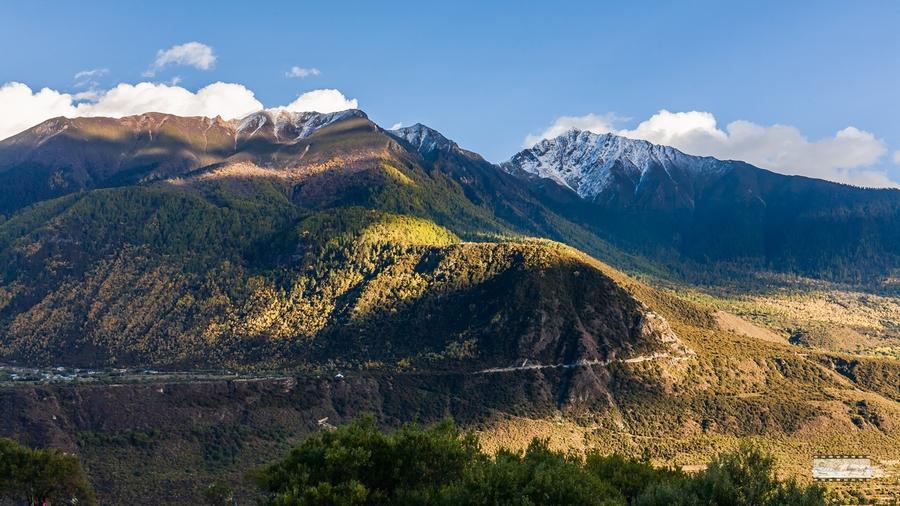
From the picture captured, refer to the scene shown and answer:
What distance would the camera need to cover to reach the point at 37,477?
8481 cm

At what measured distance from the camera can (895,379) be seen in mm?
180250

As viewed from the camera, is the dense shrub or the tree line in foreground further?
the tree line in foreground

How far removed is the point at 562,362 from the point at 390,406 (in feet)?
130

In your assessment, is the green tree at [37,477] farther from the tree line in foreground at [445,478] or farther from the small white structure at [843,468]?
the small white structure at [843,468]

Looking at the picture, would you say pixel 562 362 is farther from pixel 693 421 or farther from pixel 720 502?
pixel 720 502

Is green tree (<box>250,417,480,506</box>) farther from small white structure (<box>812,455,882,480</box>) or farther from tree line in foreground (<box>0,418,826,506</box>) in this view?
small white structure (<box>812,455,882,480</box>)

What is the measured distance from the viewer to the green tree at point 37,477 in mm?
83938

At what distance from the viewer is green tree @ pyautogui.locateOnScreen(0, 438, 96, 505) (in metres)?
83.9

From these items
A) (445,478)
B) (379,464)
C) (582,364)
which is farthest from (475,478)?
(582,364)

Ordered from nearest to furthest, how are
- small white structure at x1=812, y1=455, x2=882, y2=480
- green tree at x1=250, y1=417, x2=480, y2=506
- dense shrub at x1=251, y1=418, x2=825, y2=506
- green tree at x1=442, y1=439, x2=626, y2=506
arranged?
dense shrub at x1=251, y1=418, x2=825, y2=506
green tree at x1=442, y1=439, x2=626, y2=506
green tree at x1=250, y1=417, x2=480, y2=506
small white structure at x1=812, y1=455, x2=882, y2=480

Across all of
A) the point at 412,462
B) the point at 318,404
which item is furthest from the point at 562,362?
the point at 412,462

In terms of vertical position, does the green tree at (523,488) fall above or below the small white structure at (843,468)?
above

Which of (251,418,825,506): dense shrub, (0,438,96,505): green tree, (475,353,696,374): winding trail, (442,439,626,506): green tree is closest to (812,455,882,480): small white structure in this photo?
(475,353,696,374): winding trail

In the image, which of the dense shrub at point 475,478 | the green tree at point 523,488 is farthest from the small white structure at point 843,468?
the green tree at point 523,488
